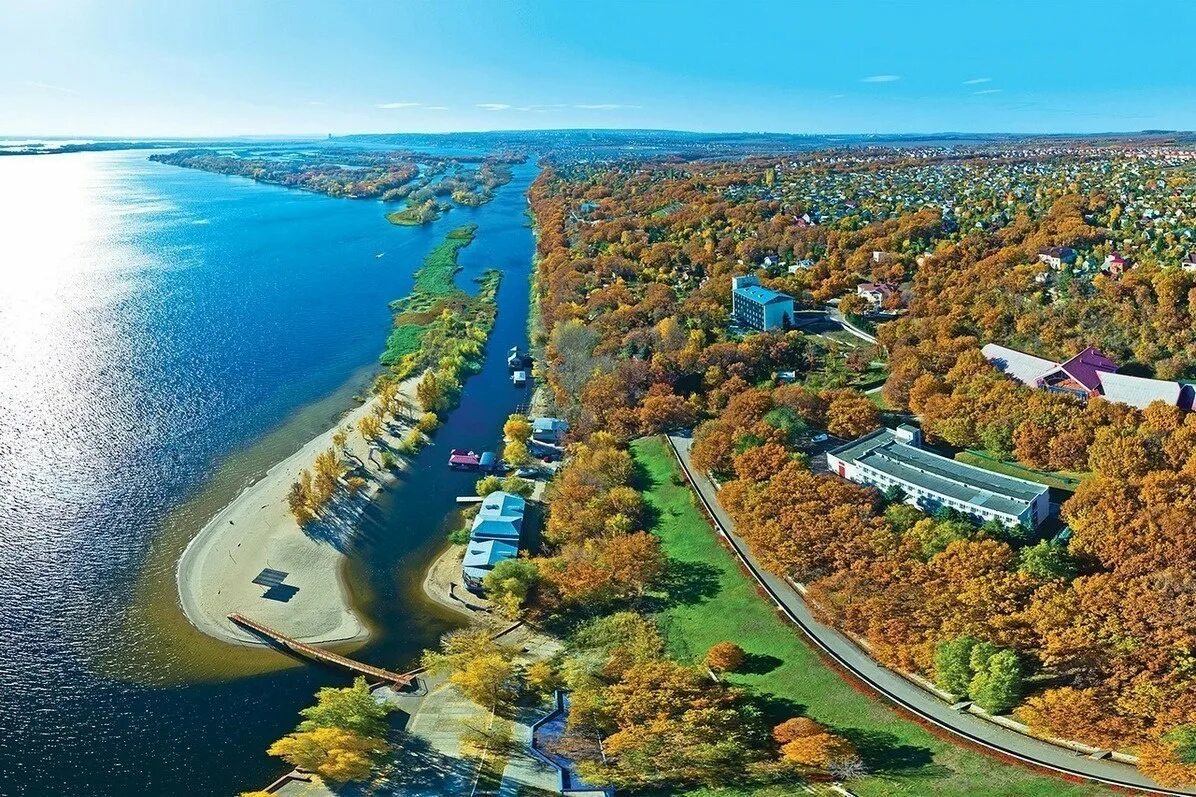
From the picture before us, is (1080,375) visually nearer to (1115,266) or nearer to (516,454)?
(1115,266)

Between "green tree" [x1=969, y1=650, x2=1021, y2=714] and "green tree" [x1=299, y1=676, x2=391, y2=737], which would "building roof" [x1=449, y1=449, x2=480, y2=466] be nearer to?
"green tree" [x1=299, y1=676, x2=391, y2=737]

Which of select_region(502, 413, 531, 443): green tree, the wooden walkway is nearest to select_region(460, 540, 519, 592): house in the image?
the wooden walkway

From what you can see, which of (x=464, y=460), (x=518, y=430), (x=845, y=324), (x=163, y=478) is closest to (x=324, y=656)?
(x=464, y=460)

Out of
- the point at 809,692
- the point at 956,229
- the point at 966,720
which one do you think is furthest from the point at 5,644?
the point at 956,229

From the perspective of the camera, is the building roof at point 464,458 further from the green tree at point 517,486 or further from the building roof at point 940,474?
the building roof at point 940,474

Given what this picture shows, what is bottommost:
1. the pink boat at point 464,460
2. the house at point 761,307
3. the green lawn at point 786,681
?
the green lawn at point 786,681

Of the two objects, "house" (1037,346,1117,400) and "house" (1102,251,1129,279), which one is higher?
"house" (1102,251,1129,279)

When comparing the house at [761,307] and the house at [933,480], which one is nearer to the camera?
the house at [933,480]

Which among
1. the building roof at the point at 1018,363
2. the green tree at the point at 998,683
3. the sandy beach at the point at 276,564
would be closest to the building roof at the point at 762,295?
the building roof at the point at 1018,363
